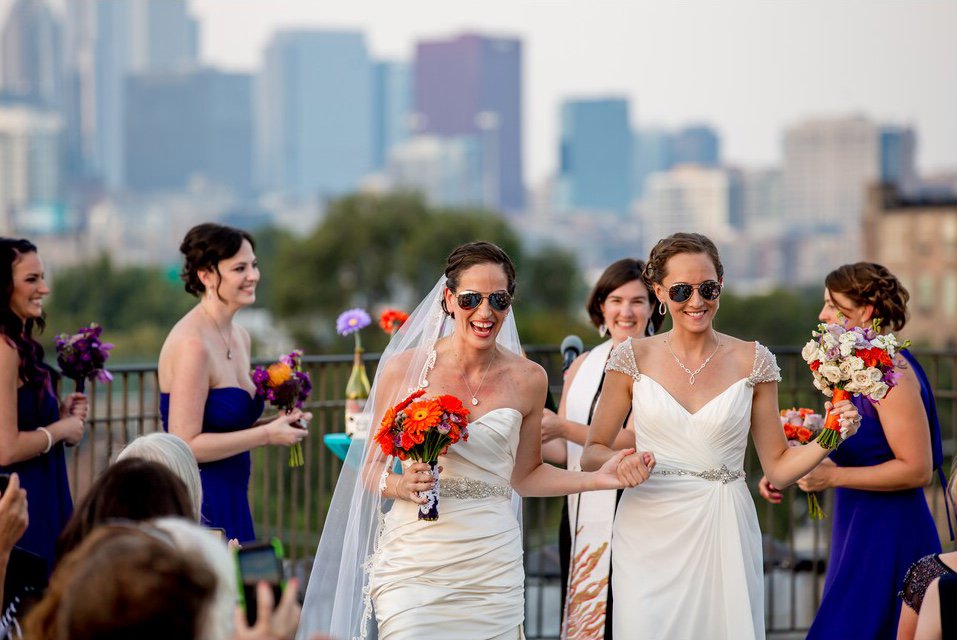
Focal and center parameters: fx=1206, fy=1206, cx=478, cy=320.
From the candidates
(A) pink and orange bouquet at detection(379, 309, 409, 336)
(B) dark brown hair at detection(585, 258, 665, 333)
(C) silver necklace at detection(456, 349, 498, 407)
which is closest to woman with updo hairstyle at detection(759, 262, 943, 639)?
(B) dark brown hair at detection(585, 258, 665, 333)

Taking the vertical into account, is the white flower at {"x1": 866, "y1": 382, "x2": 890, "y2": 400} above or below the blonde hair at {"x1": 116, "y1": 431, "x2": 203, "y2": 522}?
above

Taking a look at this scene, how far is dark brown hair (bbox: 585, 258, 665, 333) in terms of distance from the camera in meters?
6.18

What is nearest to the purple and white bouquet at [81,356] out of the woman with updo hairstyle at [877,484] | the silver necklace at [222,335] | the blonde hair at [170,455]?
the silver necklace at [222,335]

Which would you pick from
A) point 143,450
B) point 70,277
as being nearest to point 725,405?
point 143,450

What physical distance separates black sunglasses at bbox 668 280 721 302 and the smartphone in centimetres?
221

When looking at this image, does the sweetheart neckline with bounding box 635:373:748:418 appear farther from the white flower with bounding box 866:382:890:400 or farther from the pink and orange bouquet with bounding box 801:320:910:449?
the white flower with bounding box 866:382:890:400

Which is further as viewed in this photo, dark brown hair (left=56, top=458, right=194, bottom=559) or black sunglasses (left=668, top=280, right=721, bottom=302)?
black sunglasses (left=668, top=280, right=721, bottom=302)

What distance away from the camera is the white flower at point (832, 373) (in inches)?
181

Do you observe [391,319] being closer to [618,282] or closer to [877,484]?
[618,282]

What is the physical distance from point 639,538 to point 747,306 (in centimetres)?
8592

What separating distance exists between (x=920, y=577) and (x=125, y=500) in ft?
9.19

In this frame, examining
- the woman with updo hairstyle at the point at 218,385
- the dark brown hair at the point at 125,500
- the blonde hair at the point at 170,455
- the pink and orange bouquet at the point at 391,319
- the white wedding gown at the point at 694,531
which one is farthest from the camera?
the pink and orange bouquet at the point at 391,319

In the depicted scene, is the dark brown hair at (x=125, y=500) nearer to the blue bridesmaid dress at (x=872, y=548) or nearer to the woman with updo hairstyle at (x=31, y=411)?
the woman with updo hairstyle at (x=31, y=411)

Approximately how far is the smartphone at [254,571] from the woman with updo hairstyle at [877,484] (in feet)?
9.45
